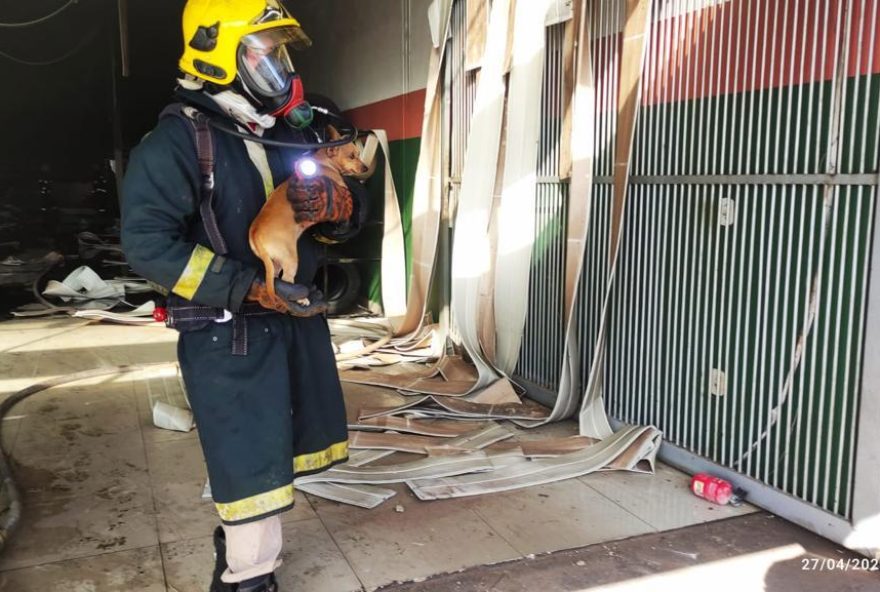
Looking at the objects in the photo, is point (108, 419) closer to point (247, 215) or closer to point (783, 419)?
point (247, 215)

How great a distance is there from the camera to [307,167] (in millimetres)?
2311

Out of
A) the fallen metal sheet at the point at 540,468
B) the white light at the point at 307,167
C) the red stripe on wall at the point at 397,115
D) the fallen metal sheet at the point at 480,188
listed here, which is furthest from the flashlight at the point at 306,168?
the red stripe on wall at the point at 397,115

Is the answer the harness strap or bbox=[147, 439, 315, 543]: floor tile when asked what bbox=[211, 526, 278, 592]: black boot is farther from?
the harness strap

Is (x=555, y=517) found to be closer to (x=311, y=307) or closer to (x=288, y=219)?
(x=311, y=307)

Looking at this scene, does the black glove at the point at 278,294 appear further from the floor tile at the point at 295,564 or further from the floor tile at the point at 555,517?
the floor tile at the point at 555,517

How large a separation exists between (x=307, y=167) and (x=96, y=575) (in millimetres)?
1611

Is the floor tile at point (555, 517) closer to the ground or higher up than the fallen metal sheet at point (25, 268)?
closer to the ground

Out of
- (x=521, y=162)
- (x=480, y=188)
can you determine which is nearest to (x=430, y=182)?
(x=480, y=188)

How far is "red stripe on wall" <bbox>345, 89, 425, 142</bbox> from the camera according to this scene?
6.99m

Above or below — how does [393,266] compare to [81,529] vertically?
above

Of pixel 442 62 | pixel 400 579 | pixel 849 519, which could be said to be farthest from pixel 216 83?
pixel 442 62

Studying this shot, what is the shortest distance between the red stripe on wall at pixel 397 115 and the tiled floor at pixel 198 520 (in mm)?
3660

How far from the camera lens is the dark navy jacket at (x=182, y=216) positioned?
214 cm

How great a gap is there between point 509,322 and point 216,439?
2754 mm
